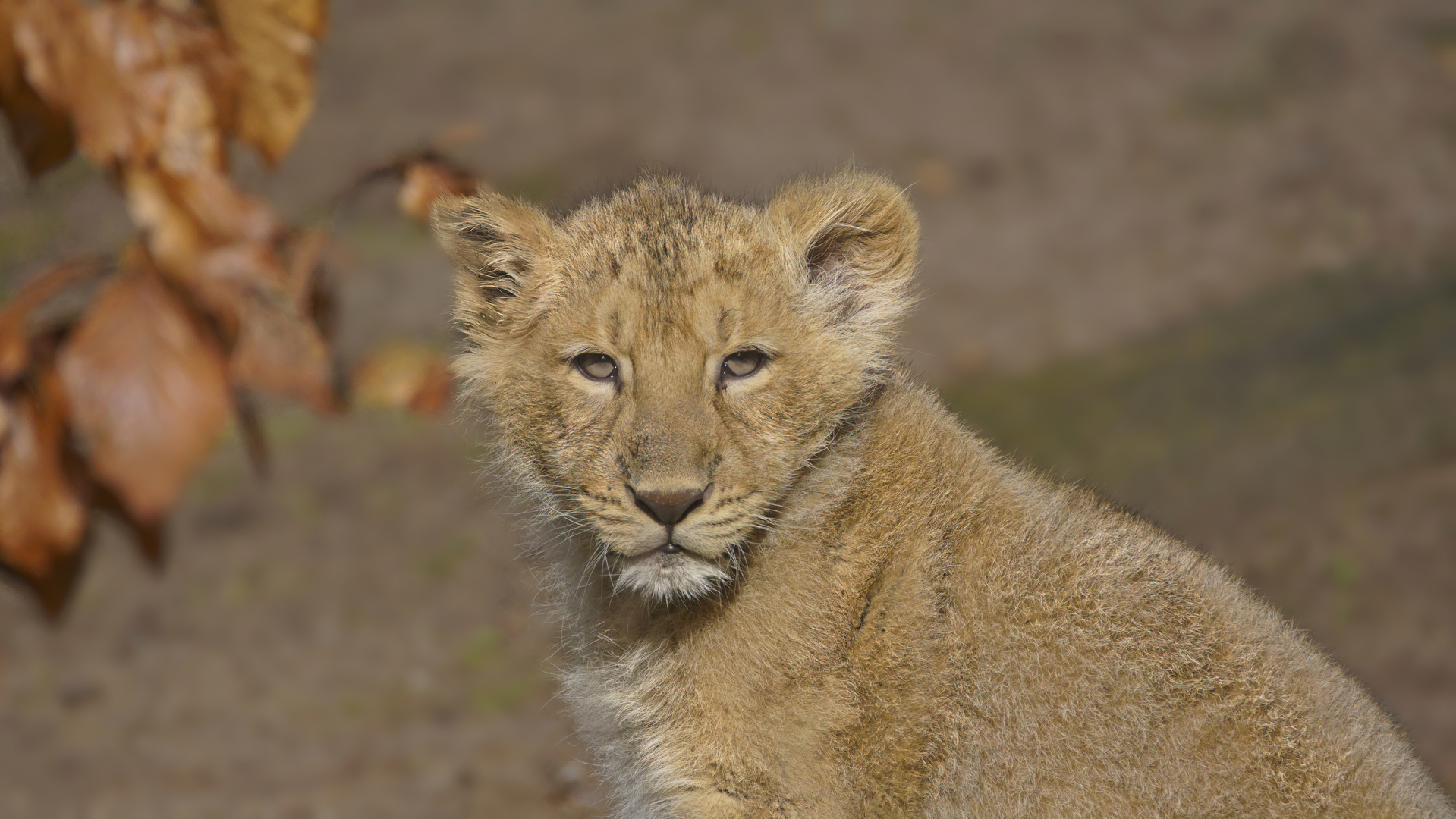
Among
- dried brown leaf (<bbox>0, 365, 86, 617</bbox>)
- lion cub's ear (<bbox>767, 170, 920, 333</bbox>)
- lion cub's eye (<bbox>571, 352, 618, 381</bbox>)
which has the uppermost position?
lion cub's ear (<bbox>767, 170, 920, 333</bbox>)

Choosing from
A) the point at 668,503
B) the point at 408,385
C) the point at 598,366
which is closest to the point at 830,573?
the point at 668,503

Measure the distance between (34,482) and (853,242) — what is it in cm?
281

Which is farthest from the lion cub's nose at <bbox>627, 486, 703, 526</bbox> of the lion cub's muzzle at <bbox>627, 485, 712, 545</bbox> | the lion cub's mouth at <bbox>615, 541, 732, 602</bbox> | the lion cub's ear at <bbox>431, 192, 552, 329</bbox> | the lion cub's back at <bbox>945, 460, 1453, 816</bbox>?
the lion cub's ear at <bbox>431, 192, 552, 329</bbox>

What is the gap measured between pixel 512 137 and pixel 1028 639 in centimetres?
1097

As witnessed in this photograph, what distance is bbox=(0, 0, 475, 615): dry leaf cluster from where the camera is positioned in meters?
3.80

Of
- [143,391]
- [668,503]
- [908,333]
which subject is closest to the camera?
[143,391]

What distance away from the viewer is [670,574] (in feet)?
13.6

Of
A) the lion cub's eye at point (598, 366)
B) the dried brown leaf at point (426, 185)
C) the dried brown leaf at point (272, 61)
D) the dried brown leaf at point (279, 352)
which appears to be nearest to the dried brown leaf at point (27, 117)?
the dried brown leaf at point (272, 61)

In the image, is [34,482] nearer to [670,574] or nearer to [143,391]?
[143,391]

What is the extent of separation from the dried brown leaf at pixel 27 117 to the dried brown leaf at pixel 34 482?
77cm

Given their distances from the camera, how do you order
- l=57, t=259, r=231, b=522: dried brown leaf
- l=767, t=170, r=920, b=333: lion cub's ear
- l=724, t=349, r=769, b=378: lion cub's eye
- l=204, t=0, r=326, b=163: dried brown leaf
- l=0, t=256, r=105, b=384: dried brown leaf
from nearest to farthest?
l=57, t=259, r=231, b=522: dried brown leaf < l=0, t=256, r=105, b=384: dried brown leaf < l=204, t=0, r=326, b=163: dried brown leaf < l=724, t=349, r=769, b=378: lion cub's eye < l=767, t=170, r=920, b=333: lion cub's ear

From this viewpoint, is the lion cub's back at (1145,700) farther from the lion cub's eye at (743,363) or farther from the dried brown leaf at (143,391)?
the dried brown leaf at (143,391)

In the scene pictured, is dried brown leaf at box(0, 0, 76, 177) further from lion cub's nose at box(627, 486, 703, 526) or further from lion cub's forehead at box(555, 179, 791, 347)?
lion cub's nose at box(627, 486, 703, 526)

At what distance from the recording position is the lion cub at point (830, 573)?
4008 mm
